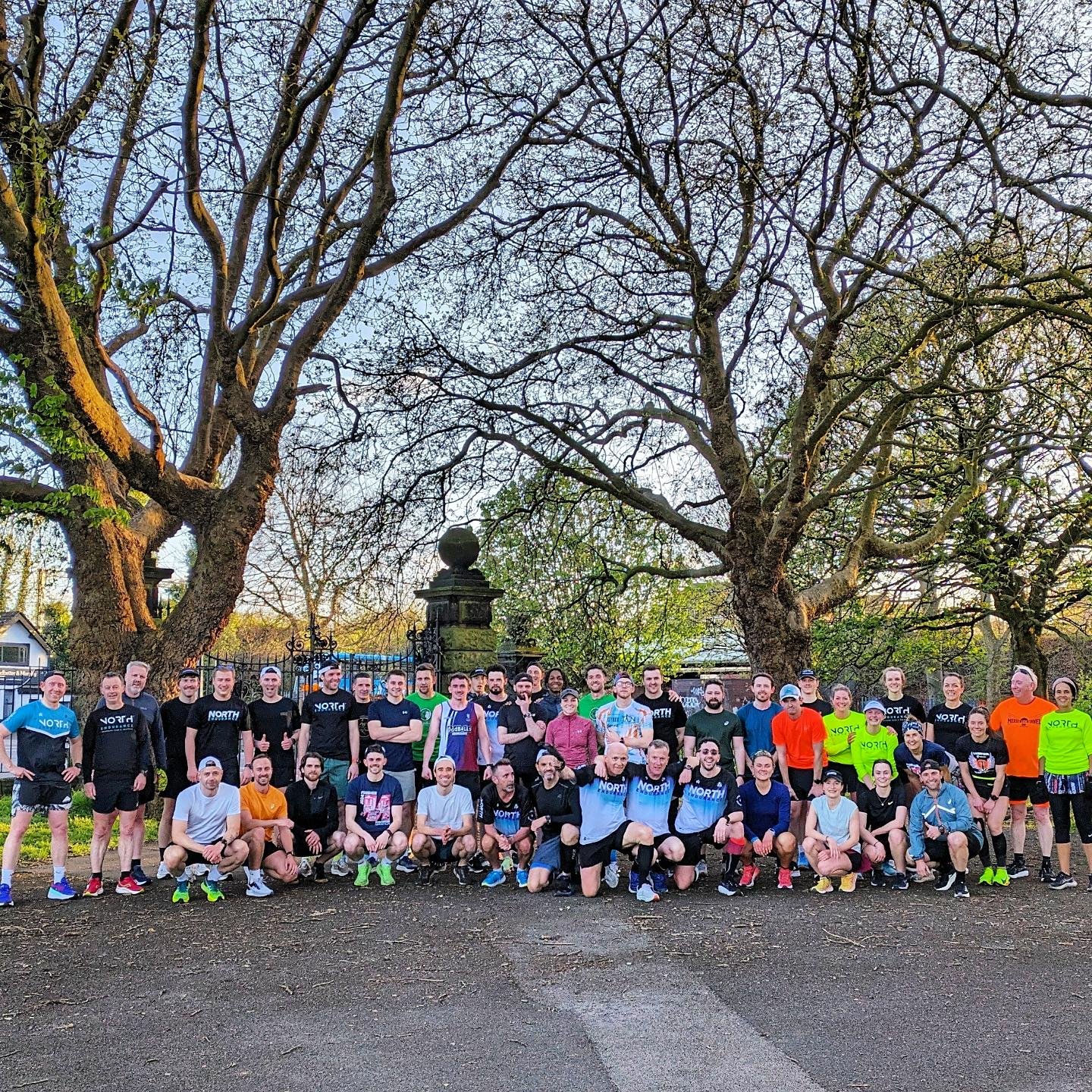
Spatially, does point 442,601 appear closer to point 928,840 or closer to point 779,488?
point 779,488

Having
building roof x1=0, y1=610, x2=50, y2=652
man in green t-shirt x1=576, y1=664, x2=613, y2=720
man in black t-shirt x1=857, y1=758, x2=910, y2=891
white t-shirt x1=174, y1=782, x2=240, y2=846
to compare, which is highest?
building roof x1=0, y1=610, x2=50, y2=652

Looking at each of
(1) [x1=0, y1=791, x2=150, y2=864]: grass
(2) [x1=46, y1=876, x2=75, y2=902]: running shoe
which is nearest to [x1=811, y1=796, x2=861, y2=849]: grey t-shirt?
(2) [x1=46, y1=876, x2=75, y2=902]: running shoe

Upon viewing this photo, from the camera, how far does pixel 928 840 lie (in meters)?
9.53

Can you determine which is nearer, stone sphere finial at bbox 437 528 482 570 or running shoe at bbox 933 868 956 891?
running shoe at bbox 933 868 956 891

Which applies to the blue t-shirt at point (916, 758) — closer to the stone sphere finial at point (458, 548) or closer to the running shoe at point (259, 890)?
the running shoe at point (259, 890)

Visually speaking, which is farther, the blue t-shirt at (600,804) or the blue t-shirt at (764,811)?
the blue t-shirt at (764,811)

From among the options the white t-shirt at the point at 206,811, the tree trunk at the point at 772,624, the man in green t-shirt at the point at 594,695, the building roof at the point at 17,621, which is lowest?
the white t-shirt at the point at 206,811

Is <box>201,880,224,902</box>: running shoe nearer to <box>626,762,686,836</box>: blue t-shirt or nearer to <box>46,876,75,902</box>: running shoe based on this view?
<box>46,876,75,902</box>: running shoe

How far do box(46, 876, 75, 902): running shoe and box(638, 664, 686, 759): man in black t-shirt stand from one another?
17.7 feet

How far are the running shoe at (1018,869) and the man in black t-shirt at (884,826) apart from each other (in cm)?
119

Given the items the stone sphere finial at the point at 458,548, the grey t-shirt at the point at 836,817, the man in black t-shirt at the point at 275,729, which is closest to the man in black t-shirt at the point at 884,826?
the grey t-shirt at the point at 836,817

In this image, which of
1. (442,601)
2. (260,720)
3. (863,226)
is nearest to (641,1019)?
(260,720)

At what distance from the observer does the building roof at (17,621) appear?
134ft

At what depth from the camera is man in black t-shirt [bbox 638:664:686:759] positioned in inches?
422
